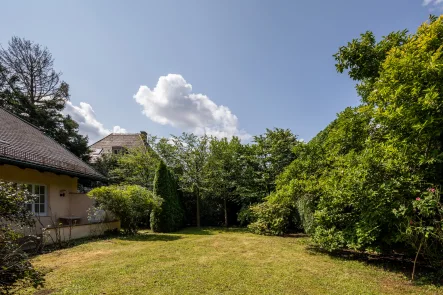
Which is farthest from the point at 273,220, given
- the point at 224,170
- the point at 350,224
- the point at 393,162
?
the point at 393,162

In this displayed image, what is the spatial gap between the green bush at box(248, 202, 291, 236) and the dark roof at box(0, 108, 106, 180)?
9.02 meters

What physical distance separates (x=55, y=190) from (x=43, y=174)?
42.0 inches

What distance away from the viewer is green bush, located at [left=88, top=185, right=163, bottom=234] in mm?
10180

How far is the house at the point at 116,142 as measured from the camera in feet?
83.3

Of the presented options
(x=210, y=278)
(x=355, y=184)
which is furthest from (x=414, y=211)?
(x=210, y=278)

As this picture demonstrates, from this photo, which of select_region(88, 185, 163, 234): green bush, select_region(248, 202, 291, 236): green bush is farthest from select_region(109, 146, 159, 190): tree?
select_region(248, 202, 291, 236): green bush

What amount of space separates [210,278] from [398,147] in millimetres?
5182

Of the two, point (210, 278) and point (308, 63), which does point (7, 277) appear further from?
point (308, 63)

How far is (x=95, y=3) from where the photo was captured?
8438 millimetres

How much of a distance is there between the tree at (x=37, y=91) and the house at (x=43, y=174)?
836 centimetres

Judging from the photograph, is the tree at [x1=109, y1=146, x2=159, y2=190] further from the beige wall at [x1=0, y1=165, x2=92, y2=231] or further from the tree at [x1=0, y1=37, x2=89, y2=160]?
the tree at [x1=0, y1=37, x2=89, y2=160]

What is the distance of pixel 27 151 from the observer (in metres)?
9.60

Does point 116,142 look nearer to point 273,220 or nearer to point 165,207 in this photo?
point 165,207

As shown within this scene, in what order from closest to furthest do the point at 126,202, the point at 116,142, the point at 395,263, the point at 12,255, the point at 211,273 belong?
the point at 12,255
the point at 211,273
the point at 395,263
the point at 126,202
the point at 116,142
